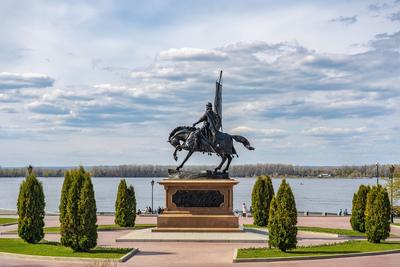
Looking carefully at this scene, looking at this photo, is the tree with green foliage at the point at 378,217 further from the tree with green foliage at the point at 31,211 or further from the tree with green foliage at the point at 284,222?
the tree with green foliage at the point at 31,211

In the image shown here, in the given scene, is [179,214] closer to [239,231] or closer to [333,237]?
[239,231]

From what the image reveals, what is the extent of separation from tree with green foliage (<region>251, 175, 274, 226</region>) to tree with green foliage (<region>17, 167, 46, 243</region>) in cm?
1352

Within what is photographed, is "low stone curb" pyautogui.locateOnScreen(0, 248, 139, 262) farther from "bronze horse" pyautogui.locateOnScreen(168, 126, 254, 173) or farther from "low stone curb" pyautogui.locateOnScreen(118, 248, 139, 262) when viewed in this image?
"bronze horse" pyautogui.locateOnScreen(168, 126, 254, 173)

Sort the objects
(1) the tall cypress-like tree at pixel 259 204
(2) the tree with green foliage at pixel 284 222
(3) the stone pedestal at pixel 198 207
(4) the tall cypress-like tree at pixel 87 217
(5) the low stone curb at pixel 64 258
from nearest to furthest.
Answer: (5) the low stone curb at pixel 64 258
(4) the tall cypress-like tree at pixel 87 217
(2) the tree with green foliage at pixel 284 222
(3) the stone pedestal at pixel 198 207
(1) the tall cypress-like tree at pixel 259 204

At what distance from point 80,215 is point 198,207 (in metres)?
8.35

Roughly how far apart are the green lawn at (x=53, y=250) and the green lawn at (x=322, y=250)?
14.7ft

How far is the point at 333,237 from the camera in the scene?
→ 29828 mm

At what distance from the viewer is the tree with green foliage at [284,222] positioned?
898 inches

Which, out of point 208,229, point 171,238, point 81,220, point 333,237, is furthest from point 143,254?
point 333,237

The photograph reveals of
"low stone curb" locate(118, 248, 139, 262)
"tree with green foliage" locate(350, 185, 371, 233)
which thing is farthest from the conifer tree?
"tree with green foliage" locate(350, 185, 371, 233)

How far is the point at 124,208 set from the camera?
34.8 meters

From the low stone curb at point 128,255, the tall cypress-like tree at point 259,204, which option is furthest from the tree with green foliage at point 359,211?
the low stone curb at point 128,255

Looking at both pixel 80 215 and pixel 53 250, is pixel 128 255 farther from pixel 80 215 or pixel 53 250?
pixel 53 250

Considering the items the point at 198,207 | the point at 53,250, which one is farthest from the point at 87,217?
the point at 198,207
